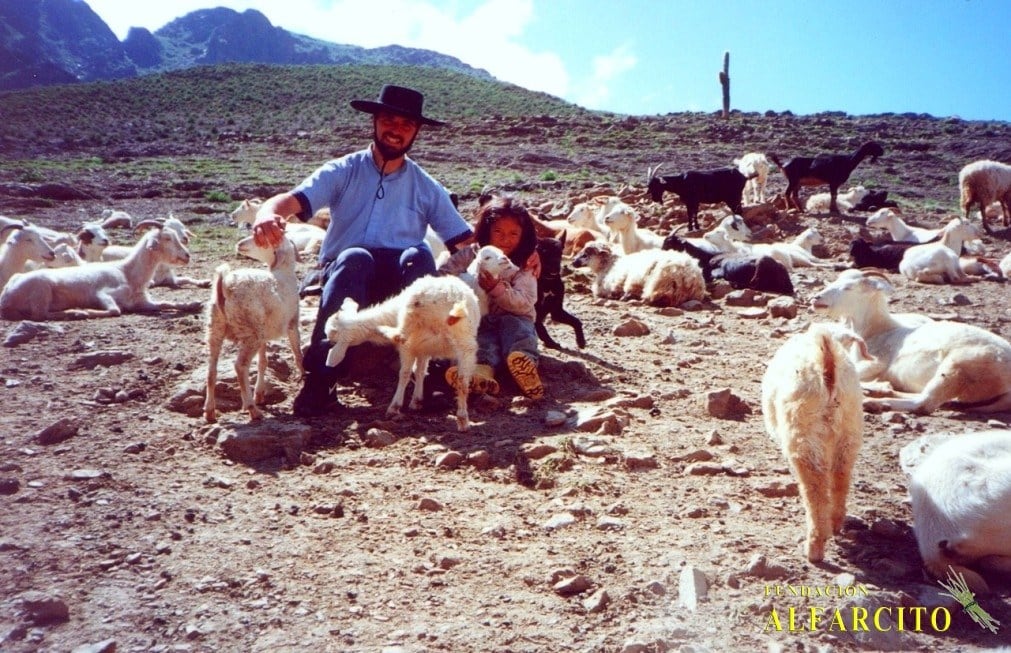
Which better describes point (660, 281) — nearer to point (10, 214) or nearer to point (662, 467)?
point (662, 467)

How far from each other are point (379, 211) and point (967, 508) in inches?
168

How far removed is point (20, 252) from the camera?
31.1 feet

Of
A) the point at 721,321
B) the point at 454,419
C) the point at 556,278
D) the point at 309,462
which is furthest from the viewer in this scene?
the point at 721,321

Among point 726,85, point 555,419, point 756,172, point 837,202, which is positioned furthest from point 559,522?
point 726,85

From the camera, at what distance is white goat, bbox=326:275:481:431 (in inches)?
206

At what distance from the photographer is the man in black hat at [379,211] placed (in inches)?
226

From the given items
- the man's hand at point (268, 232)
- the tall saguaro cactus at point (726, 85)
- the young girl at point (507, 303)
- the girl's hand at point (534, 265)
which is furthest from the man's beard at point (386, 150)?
the tall saguaro cactus at point (726, 85)

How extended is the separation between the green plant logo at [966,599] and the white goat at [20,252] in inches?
378

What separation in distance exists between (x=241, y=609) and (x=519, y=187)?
18.8 metres

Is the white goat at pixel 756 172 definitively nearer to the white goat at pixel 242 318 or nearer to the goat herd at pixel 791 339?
the goat herd at pixel 791 339

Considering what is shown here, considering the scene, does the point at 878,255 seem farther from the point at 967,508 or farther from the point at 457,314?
the point at 967,508

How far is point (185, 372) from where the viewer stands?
6055 millimetres

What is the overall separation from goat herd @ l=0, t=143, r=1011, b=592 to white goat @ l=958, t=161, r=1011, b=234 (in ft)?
9.47

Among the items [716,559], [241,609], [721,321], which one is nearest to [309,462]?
[241,609]
